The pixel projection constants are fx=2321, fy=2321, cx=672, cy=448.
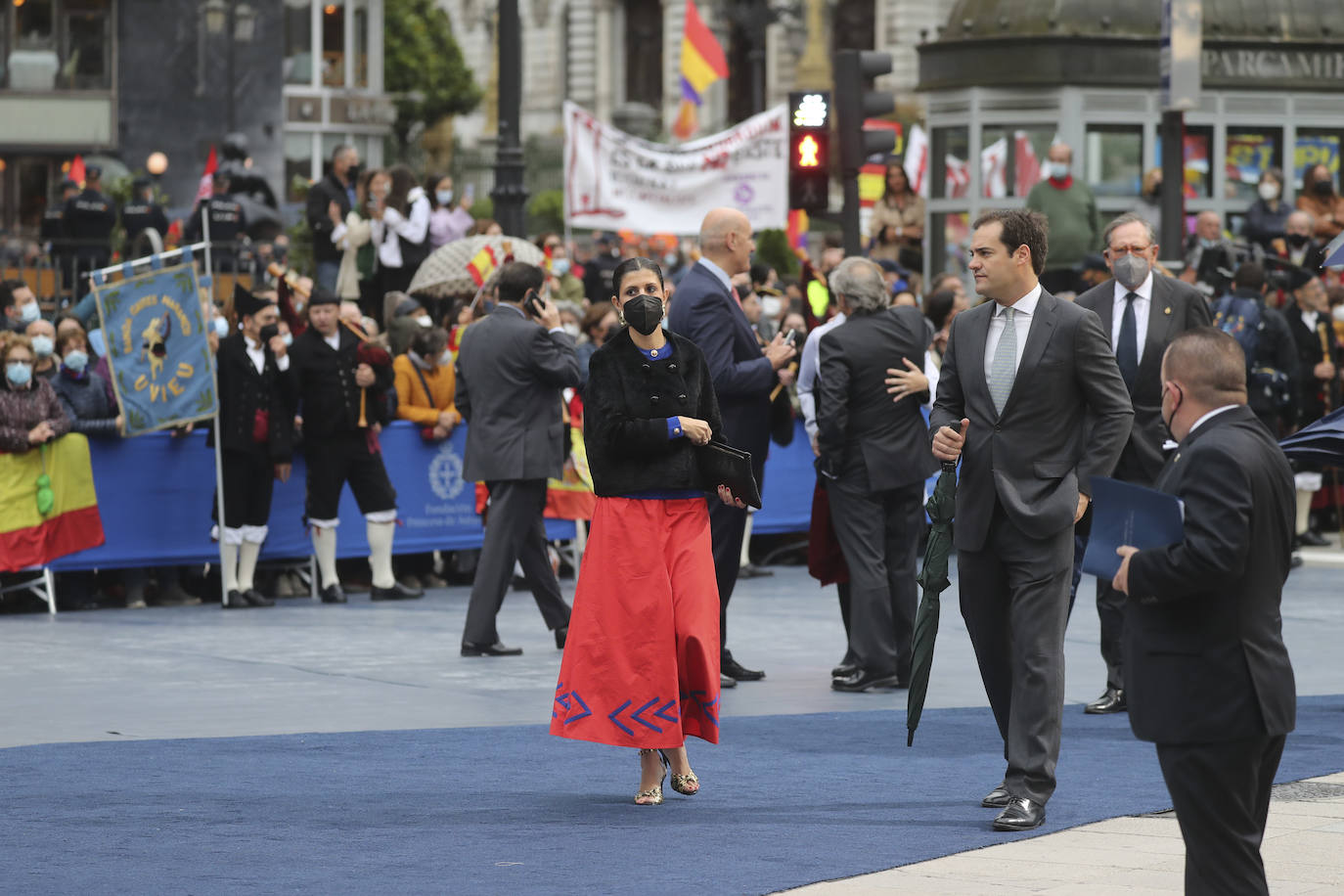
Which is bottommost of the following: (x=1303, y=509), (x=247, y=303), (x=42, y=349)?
(x=1303, y=509)

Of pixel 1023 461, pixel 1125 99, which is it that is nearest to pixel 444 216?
pixel 1125 99

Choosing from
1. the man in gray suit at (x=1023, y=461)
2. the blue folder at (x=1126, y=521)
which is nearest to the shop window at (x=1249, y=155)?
the man in gray suit at (x=1023, y=461)

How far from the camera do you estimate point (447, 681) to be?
37.5 feet

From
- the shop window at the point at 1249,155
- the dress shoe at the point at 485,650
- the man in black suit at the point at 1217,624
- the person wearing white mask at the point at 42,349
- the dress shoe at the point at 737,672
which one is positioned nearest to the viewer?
the man in black suit at the point at 1217,624

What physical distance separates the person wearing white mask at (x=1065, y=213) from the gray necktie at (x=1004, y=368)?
38.9ft

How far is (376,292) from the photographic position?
21.0 metres

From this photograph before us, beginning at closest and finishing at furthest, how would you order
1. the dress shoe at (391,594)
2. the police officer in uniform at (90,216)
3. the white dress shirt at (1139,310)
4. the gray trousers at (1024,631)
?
the gray trousers at (1024,631), the white dress shirt at (1139,310), the dress shoe at (391,594), the police officer in uniform at (90,216)

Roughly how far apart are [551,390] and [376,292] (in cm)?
881

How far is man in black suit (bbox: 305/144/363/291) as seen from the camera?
20.6m

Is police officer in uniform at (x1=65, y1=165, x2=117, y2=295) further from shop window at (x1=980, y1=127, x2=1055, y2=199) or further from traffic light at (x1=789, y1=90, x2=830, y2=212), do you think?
traffic light at (x1=789, y1=90, x2=830, y2=212)

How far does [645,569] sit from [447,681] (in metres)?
3.55

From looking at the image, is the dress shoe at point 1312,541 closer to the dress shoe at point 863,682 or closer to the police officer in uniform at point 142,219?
the dress shoe at point 863,682

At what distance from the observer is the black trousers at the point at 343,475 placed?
15.2 m

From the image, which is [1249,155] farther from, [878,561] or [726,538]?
[726,538]
